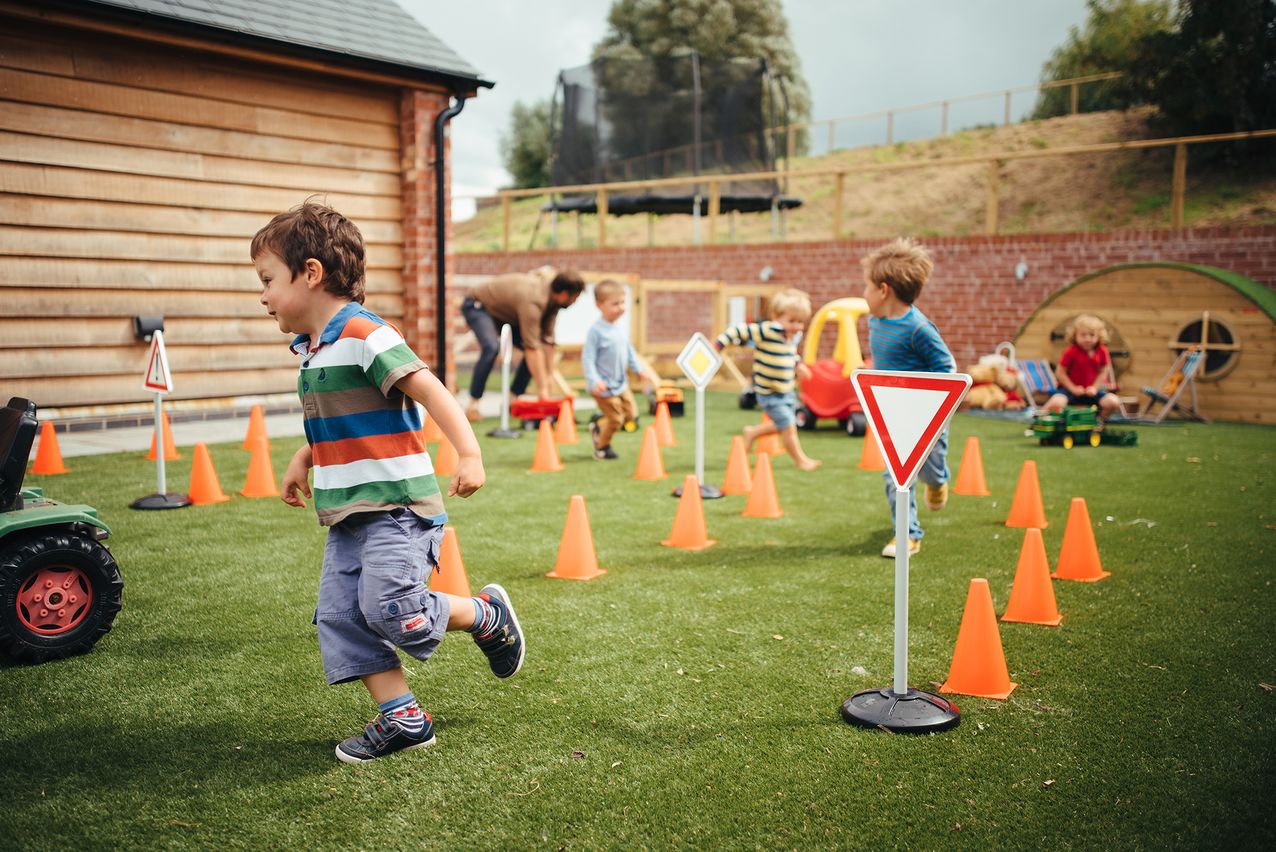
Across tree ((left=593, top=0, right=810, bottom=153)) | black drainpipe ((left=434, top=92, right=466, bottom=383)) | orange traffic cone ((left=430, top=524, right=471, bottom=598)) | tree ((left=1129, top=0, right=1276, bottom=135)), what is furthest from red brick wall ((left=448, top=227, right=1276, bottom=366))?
tree ((left=593, top=0, right=810, bottom=153))

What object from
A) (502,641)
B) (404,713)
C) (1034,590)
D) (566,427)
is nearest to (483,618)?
(502,641)

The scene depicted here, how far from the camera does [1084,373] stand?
1105 cm

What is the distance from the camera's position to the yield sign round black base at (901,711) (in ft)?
10.8

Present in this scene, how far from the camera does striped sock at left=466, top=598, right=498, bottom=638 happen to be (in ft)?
11.0

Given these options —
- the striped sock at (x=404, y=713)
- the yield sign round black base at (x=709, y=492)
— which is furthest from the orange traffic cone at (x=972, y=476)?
the striped sock at (x=404, y=713)

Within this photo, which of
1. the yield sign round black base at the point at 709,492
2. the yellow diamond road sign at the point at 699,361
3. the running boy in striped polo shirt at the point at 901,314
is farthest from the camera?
the yield sign round black base at the point at 709,492

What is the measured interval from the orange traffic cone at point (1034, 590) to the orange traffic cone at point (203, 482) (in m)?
5.31

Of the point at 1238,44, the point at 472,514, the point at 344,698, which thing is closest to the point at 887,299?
the point at 472,514

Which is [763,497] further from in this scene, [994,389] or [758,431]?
[994,389]

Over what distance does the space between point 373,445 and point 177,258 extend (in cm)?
857

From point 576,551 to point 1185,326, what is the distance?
1114 centimetres

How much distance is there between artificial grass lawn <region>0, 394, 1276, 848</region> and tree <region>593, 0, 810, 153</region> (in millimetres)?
46546

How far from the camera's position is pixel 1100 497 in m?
7.69

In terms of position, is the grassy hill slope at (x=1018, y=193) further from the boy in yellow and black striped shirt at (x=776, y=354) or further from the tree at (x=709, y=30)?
the boy in yellow and black striped shirt at (x=776, y=354)
